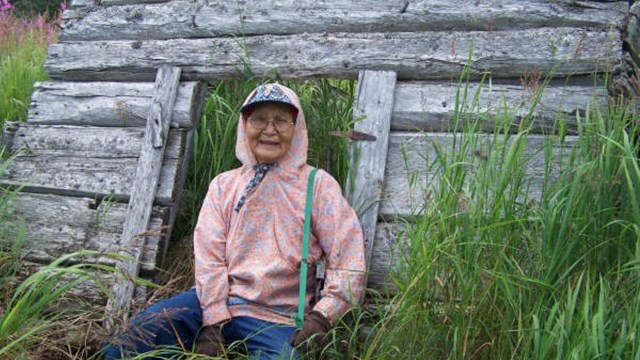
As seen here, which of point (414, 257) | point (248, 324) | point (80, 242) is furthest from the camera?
point (80, 242)

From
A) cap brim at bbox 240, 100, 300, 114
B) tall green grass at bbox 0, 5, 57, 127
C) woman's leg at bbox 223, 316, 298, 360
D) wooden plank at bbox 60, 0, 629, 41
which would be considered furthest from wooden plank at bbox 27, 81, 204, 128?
woman's leg at bbox 223, 316, 298, 360

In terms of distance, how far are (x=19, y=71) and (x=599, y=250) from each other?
4619 millimetres

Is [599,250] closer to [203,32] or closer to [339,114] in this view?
[339,114]

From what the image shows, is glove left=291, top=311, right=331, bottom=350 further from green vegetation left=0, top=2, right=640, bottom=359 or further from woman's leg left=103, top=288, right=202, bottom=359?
woman's leg left=103, top=288, right=202, bottom=359

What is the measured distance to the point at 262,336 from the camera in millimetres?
3539

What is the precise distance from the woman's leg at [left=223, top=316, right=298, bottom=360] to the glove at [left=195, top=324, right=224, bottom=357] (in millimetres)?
71

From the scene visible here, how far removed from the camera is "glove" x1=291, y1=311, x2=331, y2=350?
338 centimetres

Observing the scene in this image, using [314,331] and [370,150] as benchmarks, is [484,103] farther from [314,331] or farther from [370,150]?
[314,331]

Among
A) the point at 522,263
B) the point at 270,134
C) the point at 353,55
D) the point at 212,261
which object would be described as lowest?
the point at 212,261

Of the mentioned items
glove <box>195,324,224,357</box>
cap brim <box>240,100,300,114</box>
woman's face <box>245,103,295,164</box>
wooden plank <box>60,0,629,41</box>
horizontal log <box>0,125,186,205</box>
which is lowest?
A: glove <box>195,324,224,357</box>

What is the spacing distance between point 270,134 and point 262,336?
94 cm

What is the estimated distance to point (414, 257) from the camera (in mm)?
3176

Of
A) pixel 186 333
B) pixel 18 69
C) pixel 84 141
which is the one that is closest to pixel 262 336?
pixel 186 333

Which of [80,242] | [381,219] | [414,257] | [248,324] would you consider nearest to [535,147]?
[381,219]
